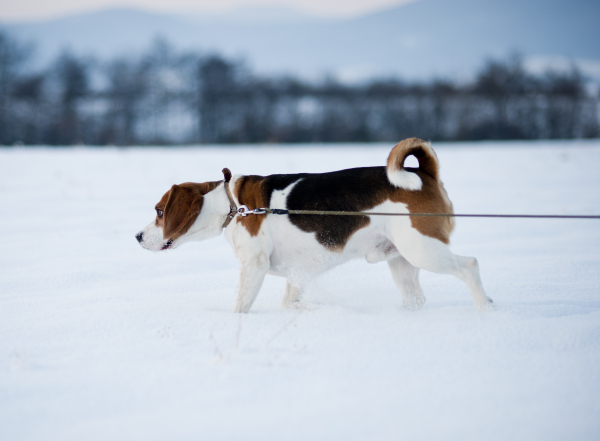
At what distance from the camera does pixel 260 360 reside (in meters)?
2.67

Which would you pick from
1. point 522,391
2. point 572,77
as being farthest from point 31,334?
point 572,77

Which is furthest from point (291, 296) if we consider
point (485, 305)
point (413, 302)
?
point (485, 305)

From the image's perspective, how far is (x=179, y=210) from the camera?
12.3ft

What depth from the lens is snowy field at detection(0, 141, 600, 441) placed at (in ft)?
7.00

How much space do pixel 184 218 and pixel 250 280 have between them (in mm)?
670

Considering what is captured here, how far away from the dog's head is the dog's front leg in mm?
439

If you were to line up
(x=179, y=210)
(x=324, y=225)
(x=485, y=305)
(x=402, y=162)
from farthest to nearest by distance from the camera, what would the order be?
1. (x=179, y=210)
2. (x=324, y=225)
3. (x=402, y=162)
4. (x=485, y=305)

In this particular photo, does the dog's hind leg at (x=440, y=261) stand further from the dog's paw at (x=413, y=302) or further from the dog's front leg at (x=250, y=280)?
the dog's front leg at (x=250, y=280)

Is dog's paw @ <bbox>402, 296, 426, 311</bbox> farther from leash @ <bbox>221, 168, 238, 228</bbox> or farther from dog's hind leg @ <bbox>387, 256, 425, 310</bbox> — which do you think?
leash @ <bbox>221, 168, 238, 228</bbox>

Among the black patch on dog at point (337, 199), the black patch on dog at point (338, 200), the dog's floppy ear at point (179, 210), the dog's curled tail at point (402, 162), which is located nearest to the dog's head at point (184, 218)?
the dog's floppy ear at point (179, 210)

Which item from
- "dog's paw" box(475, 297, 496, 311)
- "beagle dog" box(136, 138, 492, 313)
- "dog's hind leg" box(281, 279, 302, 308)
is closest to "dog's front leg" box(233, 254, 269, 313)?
"beagle dog" box(136, 138, 492, 313)

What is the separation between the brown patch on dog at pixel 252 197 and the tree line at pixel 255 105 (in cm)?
2271

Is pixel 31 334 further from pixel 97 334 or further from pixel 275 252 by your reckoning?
pixel 275 252

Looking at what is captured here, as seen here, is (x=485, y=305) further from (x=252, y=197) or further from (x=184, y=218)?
(x=184, y=218)
